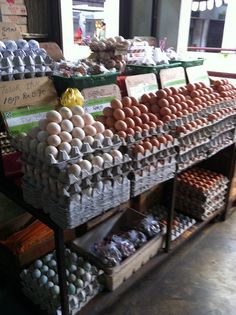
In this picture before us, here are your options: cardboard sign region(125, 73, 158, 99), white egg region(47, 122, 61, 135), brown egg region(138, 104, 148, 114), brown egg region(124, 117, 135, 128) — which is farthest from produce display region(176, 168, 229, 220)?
white egg region(47, 122, 61, 135)

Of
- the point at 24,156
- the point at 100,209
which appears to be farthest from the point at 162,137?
the point at 24,156

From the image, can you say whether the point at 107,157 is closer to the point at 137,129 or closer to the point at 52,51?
the point at 137,129

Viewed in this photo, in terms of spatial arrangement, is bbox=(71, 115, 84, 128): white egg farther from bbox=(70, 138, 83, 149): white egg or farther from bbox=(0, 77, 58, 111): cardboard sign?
bbox=(0, 77, 58, 111): cardboard sign

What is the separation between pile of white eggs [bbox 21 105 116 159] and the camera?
1.12m

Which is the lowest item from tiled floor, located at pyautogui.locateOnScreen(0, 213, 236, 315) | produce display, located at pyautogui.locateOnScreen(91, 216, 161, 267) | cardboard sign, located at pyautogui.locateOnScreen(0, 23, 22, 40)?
tiled floor, located at pyautogui.locateOnScreen(0, 213, 236, 315)

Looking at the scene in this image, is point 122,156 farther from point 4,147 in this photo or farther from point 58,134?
point 4,147

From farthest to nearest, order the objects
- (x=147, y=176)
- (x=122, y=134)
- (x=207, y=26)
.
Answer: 1. (x=207, y=26)
2. (x=147, y=176)
3. (x=122, y=134)

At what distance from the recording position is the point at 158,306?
1739mm

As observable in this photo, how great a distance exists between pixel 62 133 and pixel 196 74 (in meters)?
1.70

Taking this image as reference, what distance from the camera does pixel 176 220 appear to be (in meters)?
2.25

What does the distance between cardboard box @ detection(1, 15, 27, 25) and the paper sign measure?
1.77 m

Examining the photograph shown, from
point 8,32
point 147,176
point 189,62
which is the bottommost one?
point 147,176

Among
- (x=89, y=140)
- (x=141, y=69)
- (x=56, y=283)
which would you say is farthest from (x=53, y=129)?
(x=141, y=69)

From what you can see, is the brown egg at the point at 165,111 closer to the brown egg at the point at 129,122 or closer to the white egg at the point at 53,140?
the brown egg at the point at 129,122
